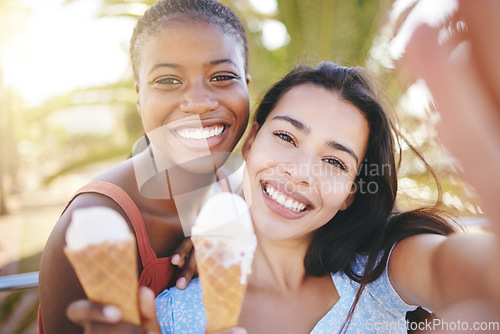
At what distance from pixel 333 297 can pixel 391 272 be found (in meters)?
0.24

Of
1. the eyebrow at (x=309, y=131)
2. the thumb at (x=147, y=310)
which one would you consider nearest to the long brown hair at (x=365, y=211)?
the eyebrow at (x=309, y=131)

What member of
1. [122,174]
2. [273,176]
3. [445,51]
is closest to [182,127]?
[122,174]

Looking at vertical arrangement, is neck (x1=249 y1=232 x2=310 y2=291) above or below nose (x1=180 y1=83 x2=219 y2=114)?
below

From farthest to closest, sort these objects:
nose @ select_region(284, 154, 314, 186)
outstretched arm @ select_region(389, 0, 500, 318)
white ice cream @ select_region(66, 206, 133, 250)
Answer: nose @ select_region(284, 154, 314, 186) < white ice cream @ select_region(66, 206, 133, 250) < outstretched arm @ select_region(389, 0, 500, 318)

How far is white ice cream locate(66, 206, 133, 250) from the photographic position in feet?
2.10

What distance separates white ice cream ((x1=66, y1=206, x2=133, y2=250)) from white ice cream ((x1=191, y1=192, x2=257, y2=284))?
0.58 ft

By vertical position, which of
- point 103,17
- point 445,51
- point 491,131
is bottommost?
point 491,131

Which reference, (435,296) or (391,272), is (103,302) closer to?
(435,296)

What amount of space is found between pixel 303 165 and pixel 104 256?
78cm

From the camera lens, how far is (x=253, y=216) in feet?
4.44

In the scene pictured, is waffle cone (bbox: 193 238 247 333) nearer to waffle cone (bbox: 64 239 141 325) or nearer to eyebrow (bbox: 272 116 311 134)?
waffle cone (bbox: 64 239 141 325)

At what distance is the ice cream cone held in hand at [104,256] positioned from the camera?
64 cm

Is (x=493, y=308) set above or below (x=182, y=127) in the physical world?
below

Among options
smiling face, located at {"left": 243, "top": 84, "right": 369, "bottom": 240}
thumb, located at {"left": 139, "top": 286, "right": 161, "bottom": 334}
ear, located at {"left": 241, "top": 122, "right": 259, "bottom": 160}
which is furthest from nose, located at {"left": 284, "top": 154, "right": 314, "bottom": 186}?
thumb, located at {"left": 139, "top": 286, "right": 161, "bottom": 334}
